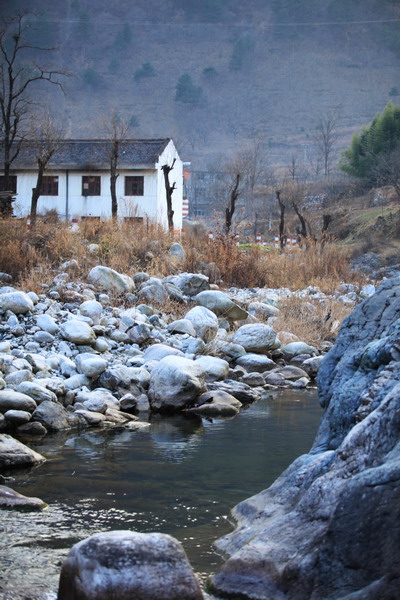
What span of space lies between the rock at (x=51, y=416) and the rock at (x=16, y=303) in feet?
13.0

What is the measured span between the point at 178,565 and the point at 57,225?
16.1 m

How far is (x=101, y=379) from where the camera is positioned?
35.8ft

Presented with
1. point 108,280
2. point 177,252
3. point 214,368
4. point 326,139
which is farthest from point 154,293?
point 326,139

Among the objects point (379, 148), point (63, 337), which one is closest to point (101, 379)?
point (63, 337)

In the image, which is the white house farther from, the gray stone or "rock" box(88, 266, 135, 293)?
the gray stone

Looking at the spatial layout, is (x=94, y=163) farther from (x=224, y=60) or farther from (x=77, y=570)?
(x=224, y=60)

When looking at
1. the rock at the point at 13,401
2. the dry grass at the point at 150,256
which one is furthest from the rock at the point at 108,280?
the rock at the point at 13,401

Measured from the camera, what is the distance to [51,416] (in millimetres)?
9086

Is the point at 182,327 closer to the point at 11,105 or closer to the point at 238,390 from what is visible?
the point at 238,390

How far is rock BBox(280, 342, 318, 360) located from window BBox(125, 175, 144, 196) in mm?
28053

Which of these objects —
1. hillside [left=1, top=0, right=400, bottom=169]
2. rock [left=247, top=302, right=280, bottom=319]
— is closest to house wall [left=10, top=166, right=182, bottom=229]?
rock [left=247, top=302, right=280, bottom=319]

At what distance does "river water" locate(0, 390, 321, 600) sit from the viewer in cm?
508

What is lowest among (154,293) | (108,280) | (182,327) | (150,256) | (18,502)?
(18,502)

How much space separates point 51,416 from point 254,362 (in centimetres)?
492
